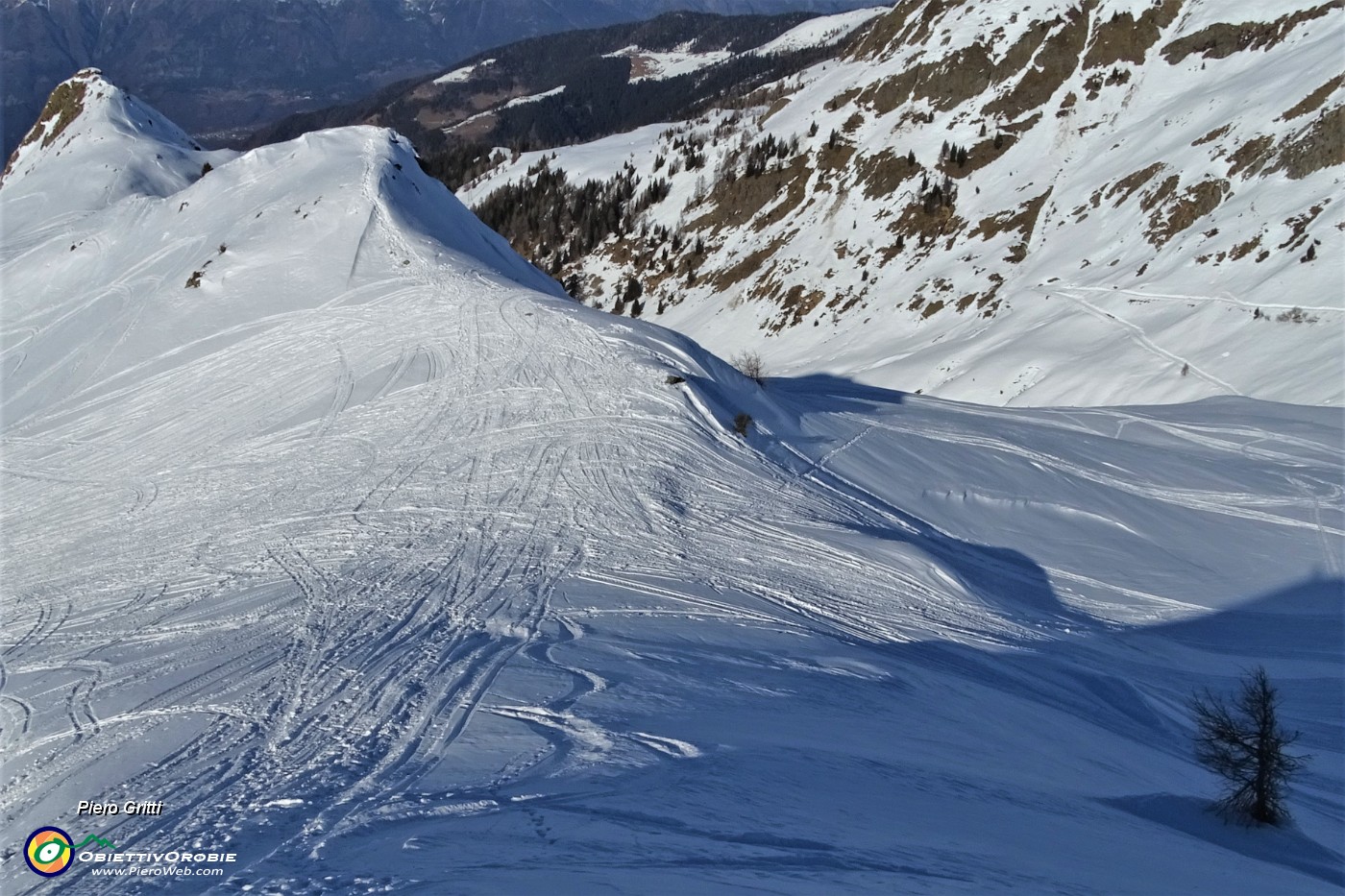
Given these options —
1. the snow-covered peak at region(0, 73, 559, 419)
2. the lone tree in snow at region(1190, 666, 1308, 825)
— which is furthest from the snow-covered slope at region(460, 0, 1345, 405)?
the snow-covered peak at region(0, 73, 559, 419)

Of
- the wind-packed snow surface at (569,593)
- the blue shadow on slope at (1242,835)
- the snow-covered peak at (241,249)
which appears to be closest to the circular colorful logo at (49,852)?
the wind-packed snow surface at (569,593)

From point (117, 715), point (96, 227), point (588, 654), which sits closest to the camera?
point (117, 715)

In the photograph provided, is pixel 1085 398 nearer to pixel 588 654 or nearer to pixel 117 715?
pixel 588 654

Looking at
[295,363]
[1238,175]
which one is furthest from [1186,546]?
[1238,175]

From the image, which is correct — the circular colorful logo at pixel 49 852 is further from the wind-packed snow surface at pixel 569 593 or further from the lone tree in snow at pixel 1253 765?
the lone tree in snow at pixel 1253 765

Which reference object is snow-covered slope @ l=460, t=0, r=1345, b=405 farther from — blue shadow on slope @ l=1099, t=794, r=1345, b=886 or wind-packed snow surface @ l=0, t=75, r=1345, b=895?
blue shadow on slope @ l=1099, t=794, r=1345, b=886

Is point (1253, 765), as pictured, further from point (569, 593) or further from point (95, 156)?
point (95, 156)
